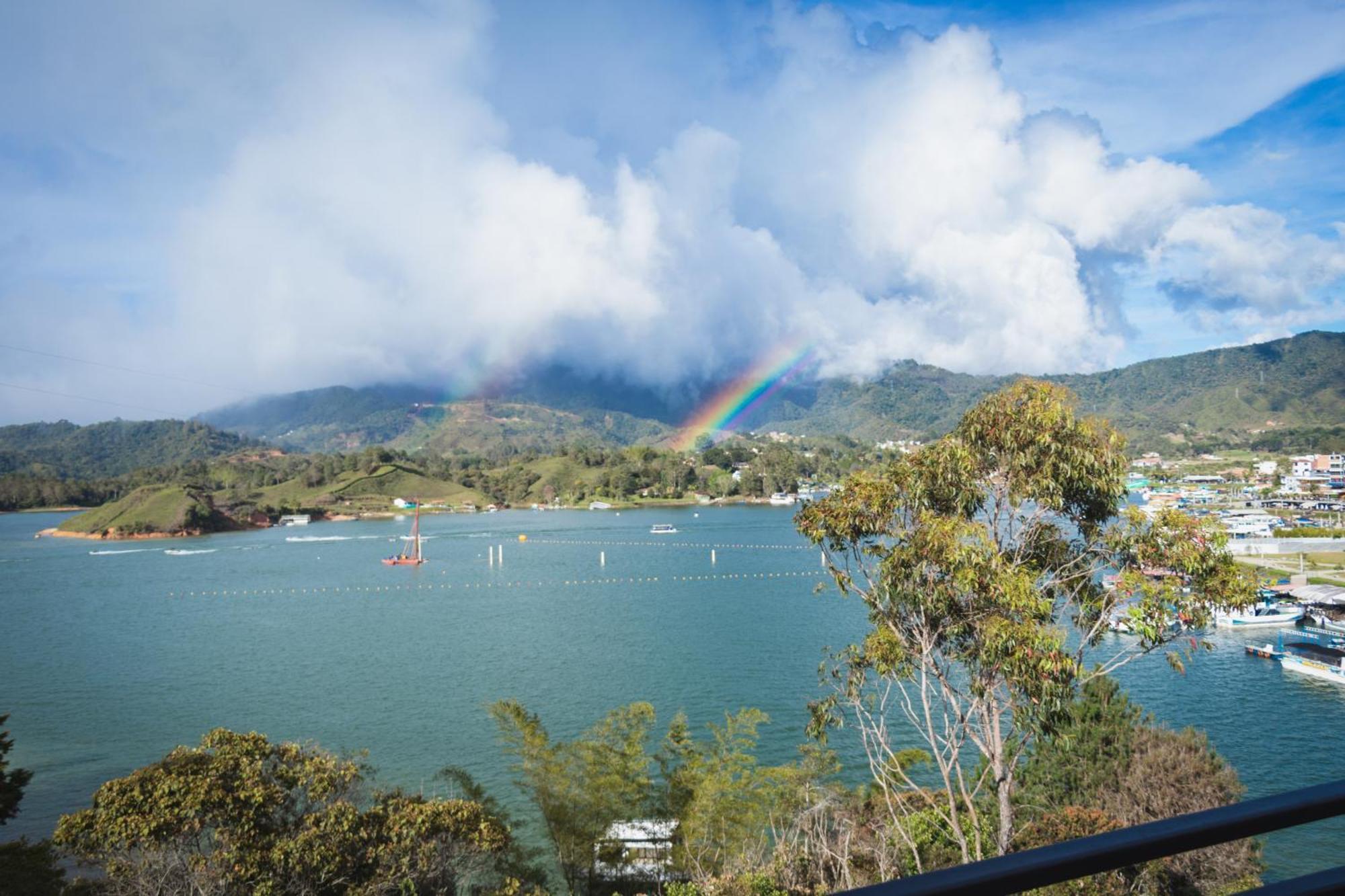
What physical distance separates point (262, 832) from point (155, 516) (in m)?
86.9

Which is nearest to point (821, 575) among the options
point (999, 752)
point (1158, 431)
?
point (999, 752)

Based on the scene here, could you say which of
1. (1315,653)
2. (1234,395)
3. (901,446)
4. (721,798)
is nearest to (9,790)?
(721,798)

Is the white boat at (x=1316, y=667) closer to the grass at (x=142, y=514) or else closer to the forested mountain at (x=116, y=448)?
the grass at (x=142, y=514)

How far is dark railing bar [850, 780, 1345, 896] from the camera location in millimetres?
982

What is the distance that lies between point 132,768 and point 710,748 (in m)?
12.1

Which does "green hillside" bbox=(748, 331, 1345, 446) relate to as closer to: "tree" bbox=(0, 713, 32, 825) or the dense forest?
the dense forest

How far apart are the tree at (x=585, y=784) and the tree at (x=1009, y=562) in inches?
197

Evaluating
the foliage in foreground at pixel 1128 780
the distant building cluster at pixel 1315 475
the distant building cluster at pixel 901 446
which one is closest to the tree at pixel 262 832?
the foliage in foreground at pixel 1128 780

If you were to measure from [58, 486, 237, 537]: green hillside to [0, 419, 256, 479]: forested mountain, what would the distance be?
76.5m

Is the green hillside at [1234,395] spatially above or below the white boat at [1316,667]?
above

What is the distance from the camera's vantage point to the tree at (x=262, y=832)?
938 cm

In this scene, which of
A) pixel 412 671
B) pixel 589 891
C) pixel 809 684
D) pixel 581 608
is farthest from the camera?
pixel 581 608

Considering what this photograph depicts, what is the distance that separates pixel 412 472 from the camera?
12344cm

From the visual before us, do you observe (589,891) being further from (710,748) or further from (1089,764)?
(1089,764)
